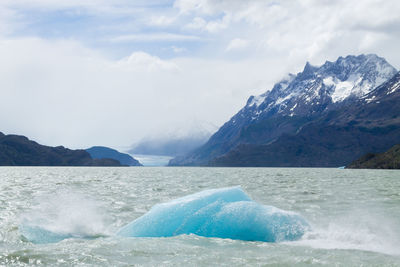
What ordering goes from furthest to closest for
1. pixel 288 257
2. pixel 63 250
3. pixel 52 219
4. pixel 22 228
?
pixel 52 219 → pixel 22 228 → pixel 63 250 → pixel 288 257

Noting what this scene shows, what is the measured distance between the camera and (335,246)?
17109mm

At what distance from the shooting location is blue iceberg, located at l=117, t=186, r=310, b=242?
18750mm

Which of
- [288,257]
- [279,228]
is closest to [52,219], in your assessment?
[279,228]

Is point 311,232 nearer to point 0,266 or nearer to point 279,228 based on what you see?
point 279,228

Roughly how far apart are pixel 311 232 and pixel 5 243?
13.5 metres

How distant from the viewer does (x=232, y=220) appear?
1936cm

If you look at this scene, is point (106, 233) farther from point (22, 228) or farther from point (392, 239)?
point (392, 239)

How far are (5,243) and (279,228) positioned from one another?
466 inches

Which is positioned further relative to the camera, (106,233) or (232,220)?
(106,233)

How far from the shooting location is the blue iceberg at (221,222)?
61.5 feet

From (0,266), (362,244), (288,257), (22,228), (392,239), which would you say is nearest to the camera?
(0,266)

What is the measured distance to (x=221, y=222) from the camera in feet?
63.2

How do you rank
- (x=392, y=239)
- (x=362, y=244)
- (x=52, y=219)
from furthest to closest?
(x=52, y=219) → (x=392, y=239) → (x=362, y=244)

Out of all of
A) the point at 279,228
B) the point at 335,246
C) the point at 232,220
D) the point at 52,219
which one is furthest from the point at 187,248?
the point at 52,219
